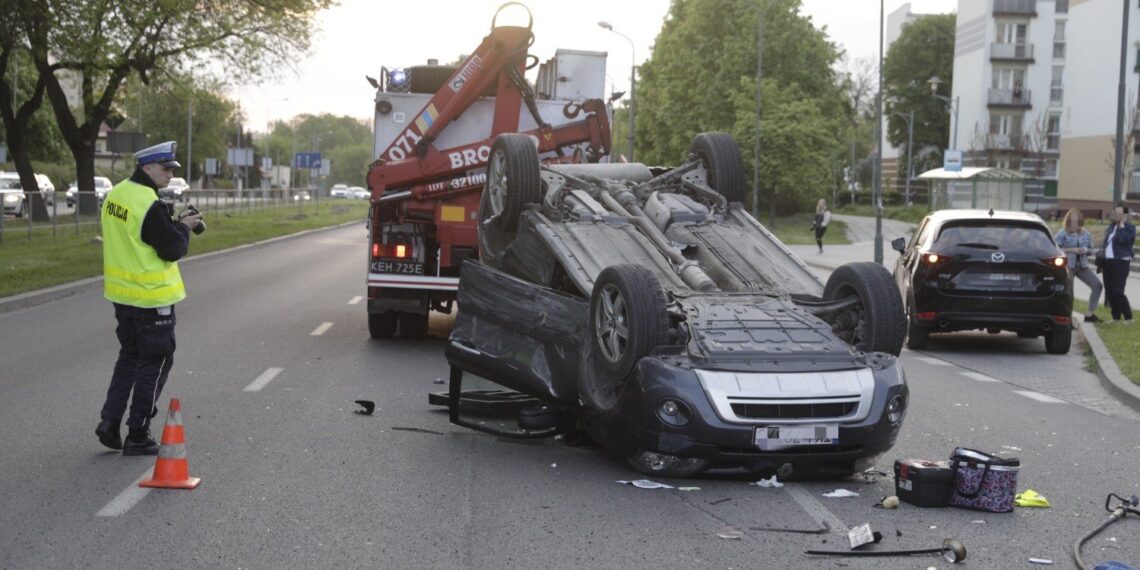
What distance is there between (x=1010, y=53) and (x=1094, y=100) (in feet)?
51.6

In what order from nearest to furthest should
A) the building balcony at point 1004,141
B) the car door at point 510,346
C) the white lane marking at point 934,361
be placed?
the car door at point 510,346
the white lane marking at point 934,361
the building balcony at point 1004,141

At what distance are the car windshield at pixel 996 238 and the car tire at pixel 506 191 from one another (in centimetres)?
712

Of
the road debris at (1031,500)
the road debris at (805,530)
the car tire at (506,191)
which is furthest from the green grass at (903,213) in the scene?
the road debris at (805,530)

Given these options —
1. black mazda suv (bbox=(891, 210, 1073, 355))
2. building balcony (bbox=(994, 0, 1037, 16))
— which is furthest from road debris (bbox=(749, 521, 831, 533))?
building balcony (bbox=(994, 0, 1037, 16))

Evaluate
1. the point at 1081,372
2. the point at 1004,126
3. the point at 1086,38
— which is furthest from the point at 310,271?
the point at 1004,126

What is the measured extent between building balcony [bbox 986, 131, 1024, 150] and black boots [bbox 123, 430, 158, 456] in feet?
240

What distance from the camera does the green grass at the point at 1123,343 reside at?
45.1 feet

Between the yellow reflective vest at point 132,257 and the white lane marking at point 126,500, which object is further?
the yellow reflective vest at point 132,257

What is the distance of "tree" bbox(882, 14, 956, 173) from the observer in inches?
3863

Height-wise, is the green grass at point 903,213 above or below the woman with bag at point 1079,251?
below

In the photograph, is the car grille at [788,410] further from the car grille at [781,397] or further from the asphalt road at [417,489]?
the asphalt road at [417,489]

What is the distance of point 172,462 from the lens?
7.30 m

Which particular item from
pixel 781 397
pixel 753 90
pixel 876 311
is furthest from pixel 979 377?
pixel 753 90

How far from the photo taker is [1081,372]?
1466 centimetres
